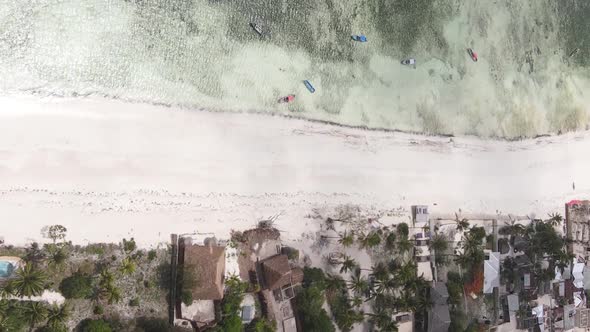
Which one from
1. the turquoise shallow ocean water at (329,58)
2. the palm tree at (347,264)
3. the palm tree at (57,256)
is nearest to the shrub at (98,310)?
the palm tree at (57,256)

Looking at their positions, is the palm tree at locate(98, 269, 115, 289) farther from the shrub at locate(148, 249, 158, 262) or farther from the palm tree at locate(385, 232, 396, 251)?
the palm tree at locate(385, 232, 396, 251)

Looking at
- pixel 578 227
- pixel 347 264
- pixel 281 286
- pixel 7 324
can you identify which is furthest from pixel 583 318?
pixel 7 324

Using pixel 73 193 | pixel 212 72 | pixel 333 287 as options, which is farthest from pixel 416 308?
pixel 73 193

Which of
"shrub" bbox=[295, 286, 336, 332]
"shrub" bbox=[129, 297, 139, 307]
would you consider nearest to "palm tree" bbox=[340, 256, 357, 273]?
"shrub" bbox=[295, 286, 336, 332]

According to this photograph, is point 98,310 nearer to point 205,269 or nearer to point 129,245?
point 129,245

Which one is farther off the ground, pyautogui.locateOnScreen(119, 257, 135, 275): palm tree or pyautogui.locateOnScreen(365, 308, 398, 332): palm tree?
pyautogui.locateOnScreen(119, 257, 135, 275): palm tree

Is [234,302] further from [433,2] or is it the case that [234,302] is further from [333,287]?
[433,2]

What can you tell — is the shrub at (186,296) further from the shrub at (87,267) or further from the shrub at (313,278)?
the shrub at (313,278)
